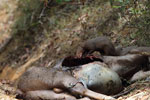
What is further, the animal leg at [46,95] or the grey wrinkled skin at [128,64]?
the grey wrinkled skin at [128,64]

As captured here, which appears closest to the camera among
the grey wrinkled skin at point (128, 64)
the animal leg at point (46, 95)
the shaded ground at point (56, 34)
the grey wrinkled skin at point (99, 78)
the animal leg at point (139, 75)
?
the animal leg at point (46, 95)

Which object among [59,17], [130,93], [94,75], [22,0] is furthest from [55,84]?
[22,0]

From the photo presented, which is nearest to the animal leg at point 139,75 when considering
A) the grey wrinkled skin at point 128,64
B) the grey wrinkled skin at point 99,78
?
the grey wrinkled skin at point 128,64

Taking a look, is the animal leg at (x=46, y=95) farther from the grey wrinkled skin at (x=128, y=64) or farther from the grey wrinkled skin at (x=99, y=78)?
the grey wrinkled skin at (x=128, y=64)

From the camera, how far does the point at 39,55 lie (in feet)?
28.7

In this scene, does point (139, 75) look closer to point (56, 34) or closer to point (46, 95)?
point (46, 95)

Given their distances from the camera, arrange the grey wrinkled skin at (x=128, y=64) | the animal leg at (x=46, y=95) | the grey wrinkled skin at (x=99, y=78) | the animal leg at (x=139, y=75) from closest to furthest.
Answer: the animal leg at (x=46, y=95), the grey wrinkled skin at (x=99, y=78), the animal leg at (x=139, y=75), the grey wrinkled skin at (x=128, y=64)

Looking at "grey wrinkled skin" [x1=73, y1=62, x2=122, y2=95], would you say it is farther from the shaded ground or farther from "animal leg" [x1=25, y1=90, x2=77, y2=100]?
the shaded ground

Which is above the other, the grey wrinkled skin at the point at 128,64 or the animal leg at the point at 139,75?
the grey wrinkled skin at the point at 128,64

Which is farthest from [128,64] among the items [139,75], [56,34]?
[56,34]

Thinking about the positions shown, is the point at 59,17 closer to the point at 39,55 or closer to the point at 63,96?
the point at 39,55

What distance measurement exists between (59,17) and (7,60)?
1.89m

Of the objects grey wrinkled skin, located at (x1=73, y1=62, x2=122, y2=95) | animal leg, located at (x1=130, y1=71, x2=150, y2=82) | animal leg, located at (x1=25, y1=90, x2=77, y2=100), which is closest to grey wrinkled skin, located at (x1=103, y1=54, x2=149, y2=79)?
animal leg, located at (x1=130, y1=71, x2=150, y2=82)

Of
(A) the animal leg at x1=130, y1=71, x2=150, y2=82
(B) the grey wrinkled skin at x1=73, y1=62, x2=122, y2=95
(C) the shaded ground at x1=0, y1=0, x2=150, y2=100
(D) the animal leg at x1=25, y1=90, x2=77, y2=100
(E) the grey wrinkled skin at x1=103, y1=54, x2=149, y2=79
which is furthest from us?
(C) the shaded ground at x1=0, y1=0, x2=150, y2=100
